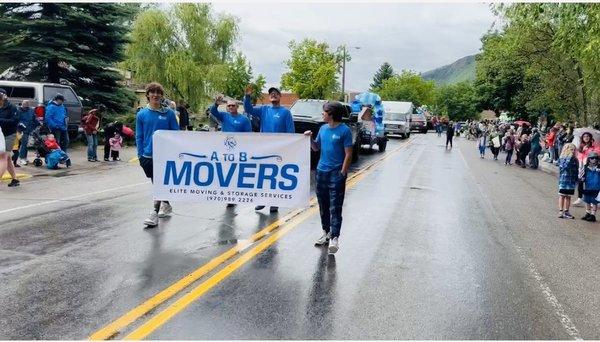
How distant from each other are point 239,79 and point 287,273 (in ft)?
212

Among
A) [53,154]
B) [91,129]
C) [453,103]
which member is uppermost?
[453,103]

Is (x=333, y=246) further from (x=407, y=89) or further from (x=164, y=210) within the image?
(x=407, y=89)

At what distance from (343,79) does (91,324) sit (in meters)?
51.4

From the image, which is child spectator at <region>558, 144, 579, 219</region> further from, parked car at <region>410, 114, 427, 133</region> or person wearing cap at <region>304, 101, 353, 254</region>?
parked car at <region>410, 114, 427, 133</region>

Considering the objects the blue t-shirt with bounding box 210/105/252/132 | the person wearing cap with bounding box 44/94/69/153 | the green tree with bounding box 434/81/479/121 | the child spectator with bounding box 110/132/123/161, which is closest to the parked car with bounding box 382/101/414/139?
the child spectator with bounding box 110/132/123/161

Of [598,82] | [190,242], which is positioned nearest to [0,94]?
[190,242]

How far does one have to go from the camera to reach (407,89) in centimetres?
11956

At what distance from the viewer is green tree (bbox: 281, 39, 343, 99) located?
195 ft

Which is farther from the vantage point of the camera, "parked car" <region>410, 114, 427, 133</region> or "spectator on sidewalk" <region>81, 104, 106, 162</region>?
"parked car" <region>410, 114, 427, 133</region>

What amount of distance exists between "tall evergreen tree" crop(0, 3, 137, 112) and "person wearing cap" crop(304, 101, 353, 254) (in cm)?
1915

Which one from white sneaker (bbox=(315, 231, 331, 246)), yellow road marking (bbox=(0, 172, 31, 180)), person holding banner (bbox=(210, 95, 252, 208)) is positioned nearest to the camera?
white sneaker (bbox=(315, 231, 331, 246))

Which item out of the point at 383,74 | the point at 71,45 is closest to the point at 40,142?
the point at 71,45

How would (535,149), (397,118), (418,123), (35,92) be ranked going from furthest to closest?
(418,123) < (397,118) < (535,149) < (35,92)

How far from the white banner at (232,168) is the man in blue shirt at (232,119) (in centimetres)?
119
